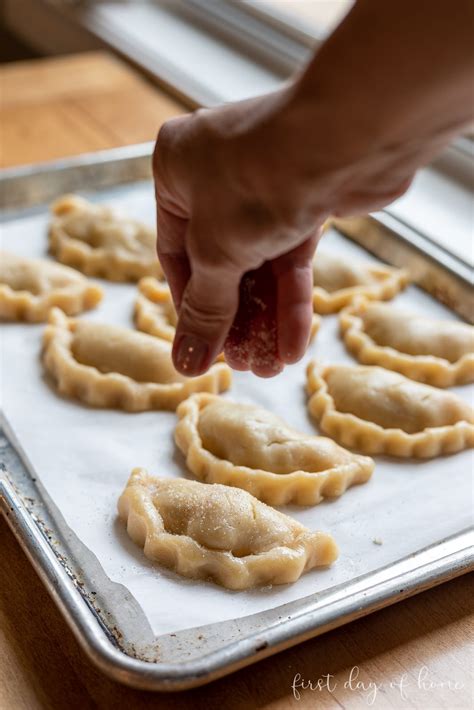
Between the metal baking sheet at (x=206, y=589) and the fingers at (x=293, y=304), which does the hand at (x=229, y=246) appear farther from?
→ the metal baking sheet at (x=206, y=589)

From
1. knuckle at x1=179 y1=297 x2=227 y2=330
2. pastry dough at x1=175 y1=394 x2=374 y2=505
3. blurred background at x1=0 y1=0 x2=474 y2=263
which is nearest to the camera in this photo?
knuckle at x1=179 y1=297 x2=227 y2=330

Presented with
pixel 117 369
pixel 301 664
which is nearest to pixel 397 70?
pixel 301 664

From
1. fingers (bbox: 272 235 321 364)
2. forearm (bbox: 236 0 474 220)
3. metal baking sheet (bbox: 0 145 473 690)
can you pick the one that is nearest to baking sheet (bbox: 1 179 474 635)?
metal baking sheet (bbox: 0 145 473 690)

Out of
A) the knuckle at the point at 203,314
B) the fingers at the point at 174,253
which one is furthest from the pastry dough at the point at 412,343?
the knuckle at the point at 203,314

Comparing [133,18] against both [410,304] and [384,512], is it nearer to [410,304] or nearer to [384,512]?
[410,304]

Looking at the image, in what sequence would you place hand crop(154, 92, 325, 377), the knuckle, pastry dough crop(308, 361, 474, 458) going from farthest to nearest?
pastry dough crop(308, 361, 474, 458) → the knuckle → hand crop(154, 92, 325, 377)

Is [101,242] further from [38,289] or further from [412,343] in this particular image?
[412,343]

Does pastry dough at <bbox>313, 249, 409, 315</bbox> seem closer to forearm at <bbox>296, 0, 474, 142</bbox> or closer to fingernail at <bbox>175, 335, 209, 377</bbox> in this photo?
fingernail at <bbox>175, 335, 209, 377</bbox>

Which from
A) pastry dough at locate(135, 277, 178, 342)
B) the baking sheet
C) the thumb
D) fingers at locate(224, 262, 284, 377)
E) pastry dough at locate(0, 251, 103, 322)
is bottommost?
pastry dough at locate(0, 251, 103, 322)
